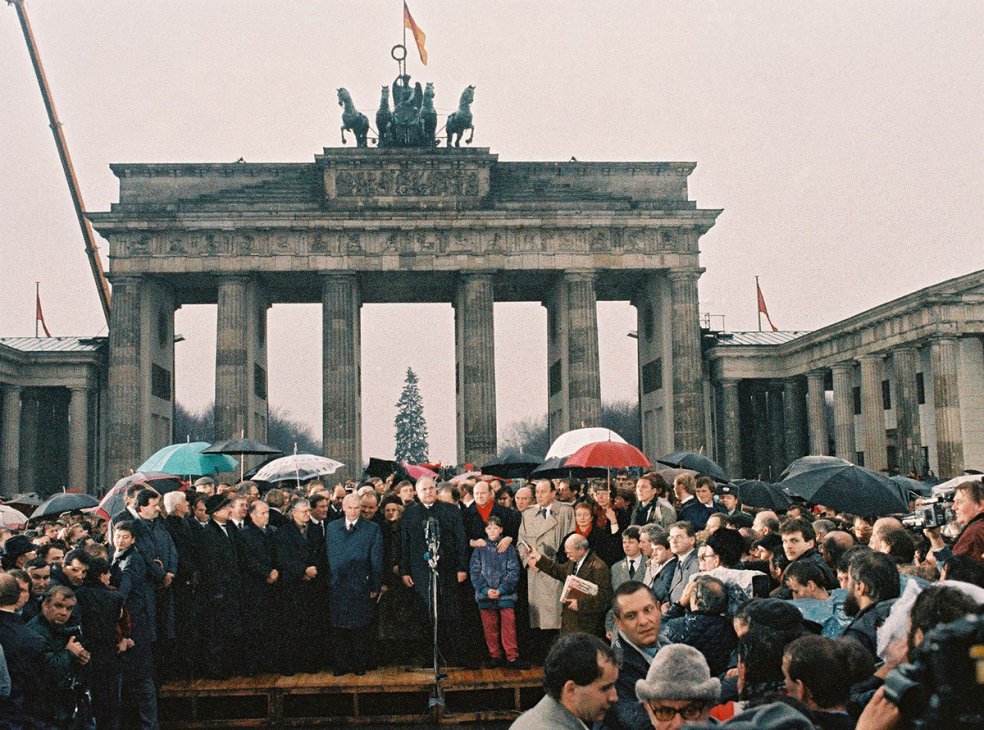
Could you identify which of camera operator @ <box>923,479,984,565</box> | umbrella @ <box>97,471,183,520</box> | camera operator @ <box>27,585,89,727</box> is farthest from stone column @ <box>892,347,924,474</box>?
camera operator @ <box>27,585,89,727</box>

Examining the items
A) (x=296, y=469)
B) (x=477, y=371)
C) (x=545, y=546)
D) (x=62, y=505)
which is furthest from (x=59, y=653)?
(x=477, y=371)

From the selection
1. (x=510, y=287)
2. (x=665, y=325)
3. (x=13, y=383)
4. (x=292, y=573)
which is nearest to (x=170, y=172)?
(x=13, y=383)

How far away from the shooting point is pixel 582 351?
48188mm

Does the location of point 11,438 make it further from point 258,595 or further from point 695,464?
point 258,595

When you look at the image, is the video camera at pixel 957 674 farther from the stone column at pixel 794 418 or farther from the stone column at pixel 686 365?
the stone column at pixel 794 418

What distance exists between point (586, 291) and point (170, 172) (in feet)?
69.5

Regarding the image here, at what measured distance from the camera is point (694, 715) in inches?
175

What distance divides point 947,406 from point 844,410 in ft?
35.6

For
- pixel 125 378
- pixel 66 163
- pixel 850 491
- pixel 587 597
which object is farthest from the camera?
pixel 66 163

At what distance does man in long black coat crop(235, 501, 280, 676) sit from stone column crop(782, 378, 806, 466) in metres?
45.5

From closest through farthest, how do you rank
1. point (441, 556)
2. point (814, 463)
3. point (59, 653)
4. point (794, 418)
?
point (59, 653)
point (441, 556)
point (814, 463)
point (794, 418)

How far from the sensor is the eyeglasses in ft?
14.6

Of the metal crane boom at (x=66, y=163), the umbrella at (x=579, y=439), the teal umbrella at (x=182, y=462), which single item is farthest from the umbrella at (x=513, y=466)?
the metal crane boom at (x=66, y=163)

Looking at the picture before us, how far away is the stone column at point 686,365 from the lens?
47.8 metres
